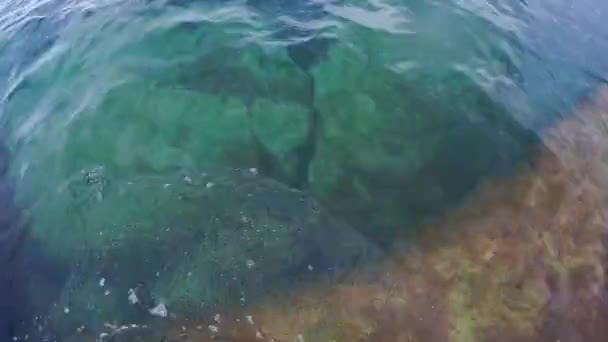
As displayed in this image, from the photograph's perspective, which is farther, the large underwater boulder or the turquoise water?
the turquoise water

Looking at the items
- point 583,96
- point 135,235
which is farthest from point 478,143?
point 135,235

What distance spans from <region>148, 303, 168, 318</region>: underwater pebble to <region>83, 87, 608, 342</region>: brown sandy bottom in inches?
5.3

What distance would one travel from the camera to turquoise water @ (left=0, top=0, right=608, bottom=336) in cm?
498

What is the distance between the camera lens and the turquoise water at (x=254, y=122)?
4980 mm

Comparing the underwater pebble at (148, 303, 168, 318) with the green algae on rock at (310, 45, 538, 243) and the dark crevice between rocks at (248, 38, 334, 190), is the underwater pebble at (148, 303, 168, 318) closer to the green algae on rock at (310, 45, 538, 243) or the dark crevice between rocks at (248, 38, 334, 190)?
the dark crevice between rocks at (248, 38, 334, 190)

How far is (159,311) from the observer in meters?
4.53

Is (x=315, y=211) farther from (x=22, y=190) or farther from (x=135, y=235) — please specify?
(x=22, y=190)

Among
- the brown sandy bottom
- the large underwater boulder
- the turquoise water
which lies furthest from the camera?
the turquoise water

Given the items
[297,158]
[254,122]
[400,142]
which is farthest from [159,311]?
[400,142]

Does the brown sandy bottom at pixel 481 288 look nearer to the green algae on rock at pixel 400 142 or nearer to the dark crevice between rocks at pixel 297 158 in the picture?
the green algae on rock at pixel 400 142

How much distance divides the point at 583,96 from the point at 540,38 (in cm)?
127

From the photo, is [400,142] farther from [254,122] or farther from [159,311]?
[159,311]

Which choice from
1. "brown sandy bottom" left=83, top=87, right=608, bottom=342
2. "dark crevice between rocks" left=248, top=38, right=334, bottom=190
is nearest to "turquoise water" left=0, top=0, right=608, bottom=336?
"dark crevice between rocks" left=248, top=38, right=334, bottom=190

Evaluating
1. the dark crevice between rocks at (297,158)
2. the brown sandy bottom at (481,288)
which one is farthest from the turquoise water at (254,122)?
the brown sandy bottom at (481,288)
